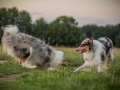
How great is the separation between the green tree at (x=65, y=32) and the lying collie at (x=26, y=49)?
1681 inches

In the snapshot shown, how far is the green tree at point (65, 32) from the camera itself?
53906 millimetres

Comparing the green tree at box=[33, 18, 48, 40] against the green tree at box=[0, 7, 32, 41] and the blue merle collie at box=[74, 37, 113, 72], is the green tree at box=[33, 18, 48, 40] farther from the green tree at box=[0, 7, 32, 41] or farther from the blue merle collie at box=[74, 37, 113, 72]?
the blue merle collie at box=[74, 37, 113, 72]

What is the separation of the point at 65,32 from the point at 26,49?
1830 inches

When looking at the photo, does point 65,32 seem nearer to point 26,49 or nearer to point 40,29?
point 40,29

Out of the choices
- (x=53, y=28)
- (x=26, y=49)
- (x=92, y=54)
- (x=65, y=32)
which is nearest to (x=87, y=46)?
(x=92, y=54)

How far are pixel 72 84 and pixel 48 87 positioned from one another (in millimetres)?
562

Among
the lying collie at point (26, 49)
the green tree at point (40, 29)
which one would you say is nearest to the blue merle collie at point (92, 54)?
the lying collie at point (26, 49)

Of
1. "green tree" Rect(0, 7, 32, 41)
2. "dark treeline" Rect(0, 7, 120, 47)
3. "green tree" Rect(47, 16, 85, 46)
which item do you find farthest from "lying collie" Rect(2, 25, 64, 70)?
"green tree" Rect(47, 16, 85, 46)

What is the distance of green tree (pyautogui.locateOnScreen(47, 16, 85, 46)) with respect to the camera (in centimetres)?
5391

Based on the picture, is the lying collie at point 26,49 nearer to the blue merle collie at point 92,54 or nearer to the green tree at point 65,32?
the blue merle collie at point 92,54

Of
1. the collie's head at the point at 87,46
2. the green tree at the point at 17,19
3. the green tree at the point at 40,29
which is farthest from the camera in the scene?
the green tree at the point at 40,29

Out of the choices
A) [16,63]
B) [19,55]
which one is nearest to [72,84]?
[19,55]

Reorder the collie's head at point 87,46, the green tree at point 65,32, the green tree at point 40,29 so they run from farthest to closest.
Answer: the green tree at point 40,29 < the green tree at point 65,32 < the collie's head at point 87,46

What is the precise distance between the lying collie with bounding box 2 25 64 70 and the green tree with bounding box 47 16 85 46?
42.7m
